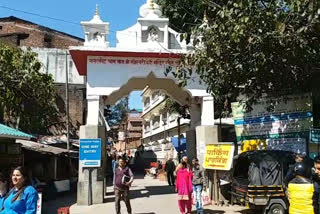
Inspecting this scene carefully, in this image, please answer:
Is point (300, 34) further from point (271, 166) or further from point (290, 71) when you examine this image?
point (271, 166)

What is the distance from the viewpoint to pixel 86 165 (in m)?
14.6

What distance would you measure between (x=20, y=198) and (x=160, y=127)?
4226 centimetres

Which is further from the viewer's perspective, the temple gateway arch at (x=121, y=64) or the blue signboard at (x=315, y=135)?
the temple gateway arch at (x=121, y=64)

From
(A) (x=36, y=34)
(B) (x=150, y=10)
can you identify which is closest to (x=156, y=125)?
(A) (x=36, y=34)

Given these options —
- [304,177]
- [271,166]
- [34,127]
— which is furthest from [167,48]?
[34,127]

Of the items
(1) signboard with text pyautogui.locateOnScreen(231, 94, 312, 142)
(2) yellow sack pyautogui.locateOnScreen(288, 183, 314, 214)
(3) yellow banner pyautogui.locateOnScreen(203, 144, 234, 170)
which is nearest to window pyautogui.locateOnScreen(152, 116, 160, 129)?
(1) signboard with text pyautogui.locateOnScreen(231, 94, 312, 142)

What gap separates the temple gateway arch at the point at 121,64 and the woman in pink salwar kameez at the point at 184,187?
3503mm

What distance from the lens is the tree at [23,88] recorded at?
21.4 m

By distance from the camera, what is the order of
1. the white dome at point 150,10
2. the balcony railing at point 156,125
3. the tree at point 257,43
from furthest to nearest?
the balcony railing at point 156,125 < the white dome at point 150,10 < the tree at point 257,43

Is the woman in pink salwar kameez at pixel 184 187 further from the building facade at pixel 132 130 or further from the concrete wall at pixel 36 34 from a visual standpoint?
the building facade at pixel 132 130

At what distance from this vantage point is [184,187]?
461 inches

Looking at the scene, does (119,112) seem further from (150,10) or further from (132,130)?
(150,10)

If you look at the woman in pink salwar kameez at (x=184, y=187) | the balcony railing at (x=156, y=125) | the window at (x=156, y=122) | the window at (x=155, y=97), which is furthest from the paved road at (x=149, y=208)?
the window at (x=155, y=97)

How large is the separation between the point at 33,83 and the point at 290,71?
15.4 m
